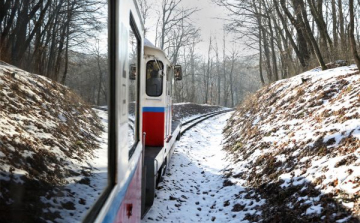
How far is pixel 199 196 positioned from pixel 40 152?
6364mm

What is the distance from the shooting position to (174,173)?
8.57 meters

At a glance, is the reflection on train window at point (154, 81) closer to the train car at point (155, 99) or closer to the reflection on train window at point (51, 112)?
the train car at point (155, 99)

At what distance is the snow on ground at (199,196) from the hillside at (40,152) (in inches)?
170

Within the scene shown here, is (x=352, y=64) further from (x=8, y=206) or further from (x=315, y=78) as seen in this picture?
(x=8, y=206)

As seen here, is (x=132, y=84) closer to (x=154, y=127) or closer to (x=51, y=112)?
(x=51, y=112)

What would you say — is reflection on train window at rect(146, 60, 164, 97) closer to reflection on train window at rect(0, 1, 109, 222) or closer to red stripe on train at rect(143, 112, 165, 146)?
red stripe on train at rect(143, 112, 165, 146)

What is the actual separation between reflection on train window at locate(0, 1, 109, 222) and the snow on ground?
424 centimetres

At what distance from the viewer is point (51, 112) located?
117 cm

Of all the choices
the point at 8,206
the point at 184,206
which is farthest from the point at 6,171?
the point at 184,206

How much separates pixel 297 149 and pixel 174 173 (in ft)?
11.4

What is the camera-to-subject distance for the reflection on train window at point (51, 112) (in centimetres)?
92

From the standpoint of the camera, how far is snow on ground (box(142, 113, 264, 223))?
227 inches

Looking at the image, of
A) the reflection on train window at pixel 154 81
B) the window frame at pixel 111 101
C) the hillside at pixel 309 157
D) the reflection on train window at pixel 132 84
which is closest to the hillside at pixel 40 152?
the window frame at pixel 111 101

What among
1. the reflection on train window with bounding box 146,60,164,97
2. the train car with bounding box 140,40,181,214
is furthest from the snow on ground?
the reflection on train window with bounding box 146,60,164,97
